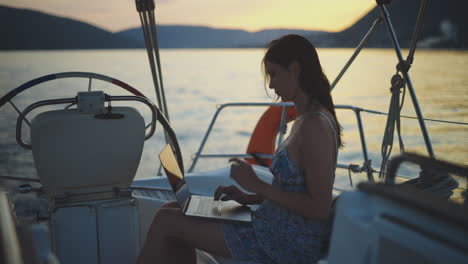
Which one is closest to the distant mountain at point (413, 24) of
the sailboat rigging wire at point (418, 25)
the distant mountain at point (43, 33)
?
the sailboat rigging wire at point (418, 25)

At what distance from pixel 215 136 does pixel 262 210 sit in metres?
8.64

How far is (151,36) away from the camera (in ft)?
6.99

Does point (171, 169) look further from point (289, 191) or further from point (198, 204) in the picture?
point (289, 191)

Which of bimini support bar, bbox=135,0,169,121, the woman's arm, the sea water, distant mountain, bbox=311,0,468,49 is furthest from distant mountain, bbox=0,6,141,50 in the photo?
the woman's arm

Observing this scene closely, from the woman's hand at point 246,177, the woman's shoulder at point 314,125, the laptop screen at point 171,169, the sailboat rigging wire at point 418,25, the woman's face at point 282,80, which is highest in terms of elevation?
the sailboat rigging wire at point 418,25

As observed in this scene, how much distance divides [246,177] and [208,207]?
0.30 m

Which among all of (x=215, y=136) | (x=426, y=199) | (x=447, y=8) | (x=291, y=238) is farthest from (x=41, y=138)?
(x=447, y=8)

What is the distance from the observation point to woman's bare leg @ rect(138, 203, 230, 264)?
4.12 ft

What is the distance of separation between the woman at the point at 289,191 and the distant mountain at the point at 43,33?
69.2ft

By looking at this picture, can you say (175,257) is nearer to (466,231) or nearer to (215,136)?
(466,231)

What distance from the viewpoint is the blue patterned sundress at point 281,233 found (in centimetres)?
117

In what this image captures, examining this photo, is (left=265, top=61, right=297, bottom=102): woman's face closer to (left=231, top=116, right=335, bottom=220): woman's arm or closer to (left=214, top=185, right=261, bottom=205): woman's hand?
(left=231, top=116, right=335, bottom=220): woman's arm

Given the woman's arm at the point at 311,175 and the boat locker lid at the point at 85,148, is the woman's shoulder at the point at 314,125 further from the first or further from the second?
the boat locker lid at the point at 85,148

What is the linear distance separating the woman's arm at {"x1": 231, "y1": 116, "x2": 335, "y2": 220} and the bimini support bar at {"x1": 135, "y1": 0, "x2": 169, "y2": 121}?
99cm
